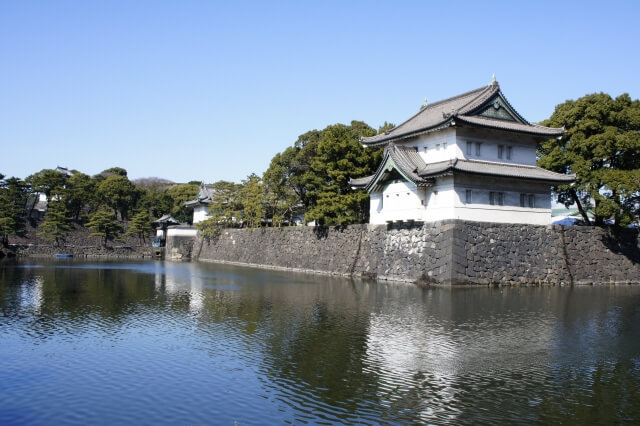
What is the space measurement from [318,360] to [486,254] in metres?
16.8

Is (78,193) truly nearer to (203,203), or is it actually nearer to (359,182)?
(203,203)

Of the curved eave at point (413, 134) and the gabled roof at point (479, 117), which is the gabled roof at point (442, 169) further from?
the gabled roof at point (479, 117)

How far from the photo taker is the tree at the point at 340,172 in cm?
3478

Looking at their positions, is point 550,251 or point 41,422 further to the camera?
point 550,251

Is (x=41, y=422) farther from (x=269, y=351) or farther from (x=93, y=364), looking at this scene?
(x=269, y=351)

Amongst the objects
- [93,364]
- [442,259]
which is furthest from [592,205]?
[93,364]

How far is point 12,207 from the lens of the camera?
5569cm

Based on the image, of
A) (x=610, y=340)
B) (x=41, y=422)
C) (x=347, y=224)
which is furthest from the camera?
(x=347, y=224)

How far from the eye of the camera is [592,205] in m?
31.3

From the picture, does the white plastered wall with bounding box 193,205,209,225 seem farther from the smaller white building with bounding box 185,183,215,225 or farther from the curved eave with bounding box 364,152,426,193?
the curved eave with bounding box 364,152,426,193

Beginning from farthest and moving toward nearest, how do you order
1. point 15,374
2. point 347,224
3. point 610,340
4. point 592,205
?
1. point 347,224
2. point 592,205
3. point 610,340
4. point 15,374

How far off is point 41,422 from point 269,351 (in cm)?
539

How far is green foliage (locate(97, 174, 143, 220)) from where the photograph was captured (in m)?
67.4

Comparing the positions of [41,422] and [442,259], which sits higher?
[442,259]
